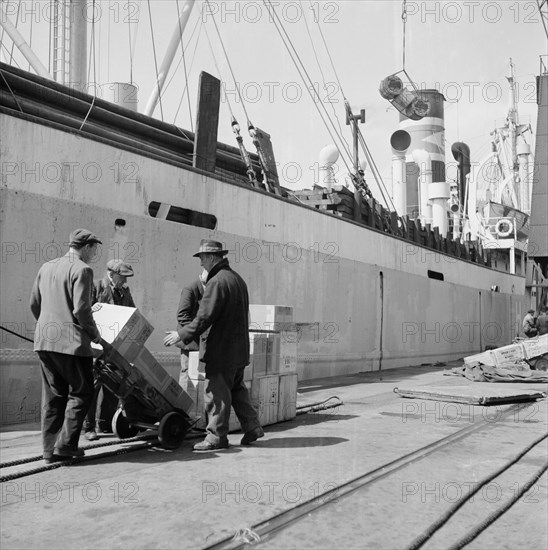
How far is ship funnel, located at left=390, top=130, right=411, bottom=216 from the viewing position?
26453 millimetres

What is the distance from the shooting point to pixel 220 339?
198 inches

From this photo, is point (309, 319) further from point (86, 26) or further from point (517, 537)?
point (517, 537)

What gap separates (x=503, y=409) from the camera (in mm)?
7758

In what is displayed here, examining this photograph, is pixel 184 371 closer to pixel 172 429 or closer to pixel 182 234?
pixel 172 429

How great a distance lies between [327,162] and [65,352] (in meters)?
17.4

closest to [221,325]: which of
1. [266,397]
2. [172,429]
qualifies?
[172,429]

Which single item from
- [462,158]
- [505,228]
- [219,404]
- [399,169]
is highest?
[462,158]

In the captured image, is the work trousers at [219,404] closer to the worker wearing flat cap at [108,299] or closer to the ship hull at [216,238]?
the worker wearing flat cap at [108,299]

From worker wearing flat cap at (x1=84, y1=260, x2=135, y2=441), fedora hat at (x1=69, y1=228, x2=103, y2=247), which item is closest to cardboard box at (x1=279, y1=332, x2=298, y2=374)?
worker wearing flat cap at (x1=84, y1=260, x2=135, y2=441)

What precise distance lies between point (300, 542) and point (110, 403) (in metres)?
3.07

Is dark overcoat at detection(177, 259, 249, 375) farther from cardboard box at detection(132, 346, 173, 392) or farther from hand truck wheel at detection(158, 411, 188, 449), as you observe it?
hand truck wheel at detection(158, 411, 188, 449)

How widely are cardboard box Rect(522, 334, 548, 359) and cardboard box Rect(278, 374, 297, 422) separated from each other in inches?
286

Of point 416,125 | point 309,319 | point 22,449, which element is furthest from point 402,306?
point 416,125

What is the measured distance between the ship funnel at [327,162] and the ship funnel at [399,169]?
605cm
